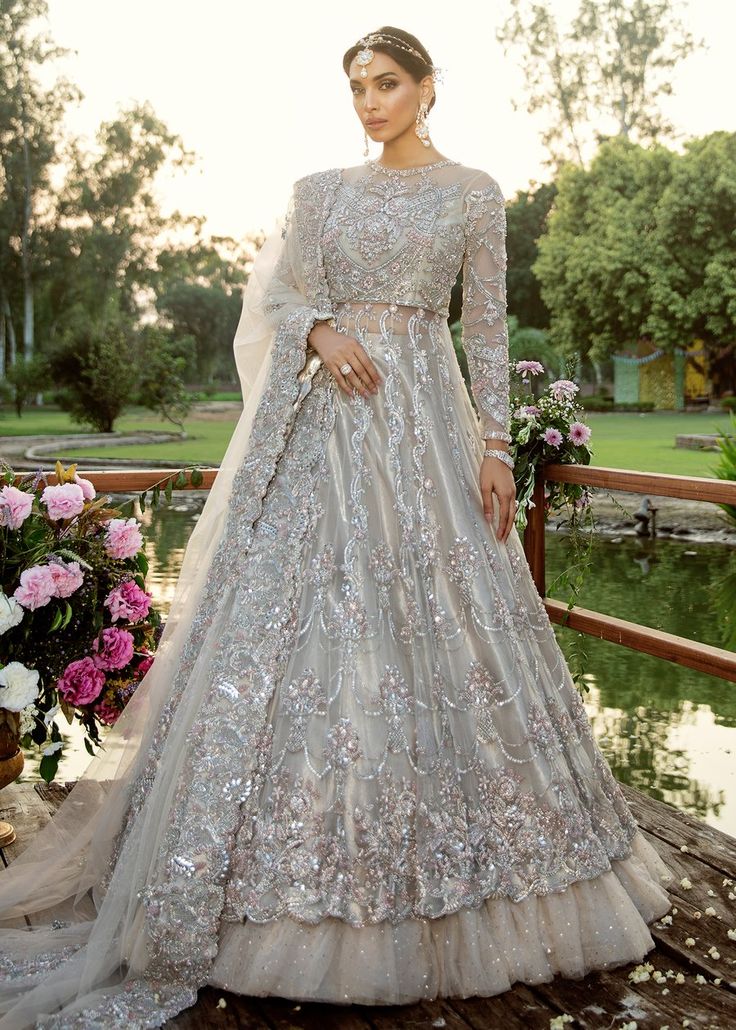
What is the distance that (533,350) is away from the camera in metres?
25.4

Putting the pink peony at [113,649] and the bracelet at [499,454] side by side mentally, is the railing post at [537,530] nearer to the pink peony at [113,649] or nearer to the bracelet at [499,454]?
the bracelet at [499,454]

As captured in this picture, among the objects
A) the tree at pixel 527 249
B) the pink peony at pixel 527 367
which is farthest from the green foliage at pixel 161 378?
the pink peony at pixel 527 367

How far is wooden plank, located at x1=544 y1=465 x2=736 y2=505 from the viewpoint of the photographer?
2666 mm

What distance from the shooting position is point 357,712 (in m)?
1.98

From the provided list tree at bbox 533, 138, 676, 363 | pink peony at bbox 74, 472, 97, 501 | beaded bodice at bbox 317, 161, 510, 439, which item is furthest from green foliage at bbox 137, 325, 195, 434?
beaded bodice at bbox 317, 161, 510, 439

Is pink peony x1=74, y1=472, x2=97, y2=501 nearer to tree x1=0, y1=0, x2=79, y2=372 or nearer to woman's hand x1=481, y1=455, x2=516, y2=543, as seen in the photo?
woman's hand x1=481, y1=455, x2=516, y2=543

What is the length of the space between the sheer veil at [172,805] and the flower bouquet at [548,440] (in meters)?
1.31

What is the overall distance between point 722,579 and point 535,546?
5998 millimetres

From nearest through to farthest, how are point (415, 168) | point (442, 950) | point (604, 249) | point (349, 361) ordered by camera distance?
point (442, 950) < point (349, 361) < point (415, 168) < point (604, 249)

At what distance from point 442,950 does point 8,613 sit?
1243 mm

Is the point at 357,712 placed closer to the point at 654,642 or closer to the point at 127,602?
the point at 127,602

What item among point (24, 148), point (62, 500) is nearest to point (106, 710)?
point (62, 500)

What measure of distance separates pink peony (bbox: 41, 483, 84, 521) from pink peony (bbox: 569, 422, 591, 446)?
171 cm

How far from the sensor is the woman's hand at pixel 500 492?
2.29 metres
